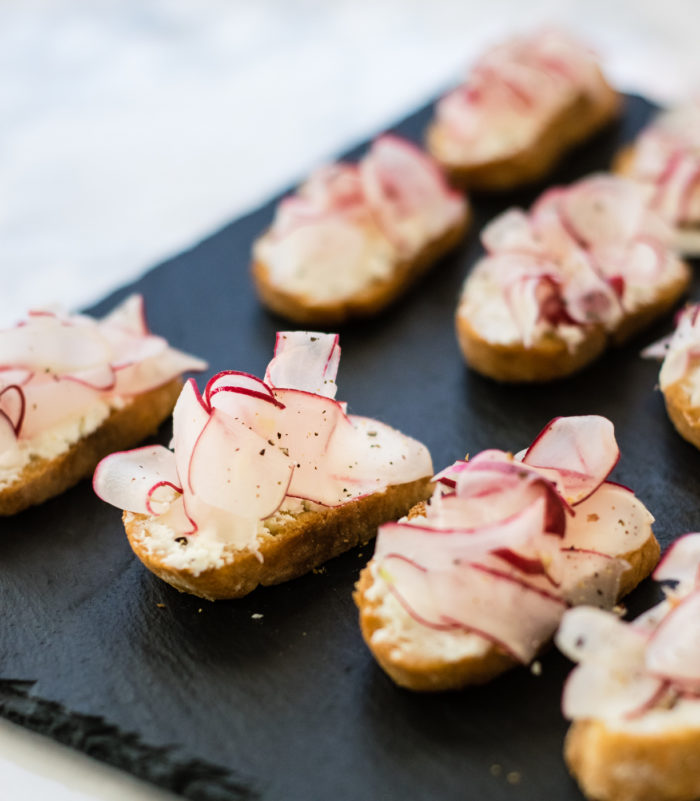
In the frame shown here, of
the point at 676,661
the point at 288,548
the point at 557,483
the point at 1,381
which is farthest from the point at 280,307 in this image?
the point at 676,661

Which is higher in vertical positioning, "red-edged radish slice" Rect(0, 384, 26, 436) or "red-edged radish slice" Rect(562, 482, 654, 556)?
"red-edged radish slice" Rect(0, 384, 26, 436)

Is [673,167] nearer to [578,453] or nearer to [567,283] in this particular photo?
[567,283]

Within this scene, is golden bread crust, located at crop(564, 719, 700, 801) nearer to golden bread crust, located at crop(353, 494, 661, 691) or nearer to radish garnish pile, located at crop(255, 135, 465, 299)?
golden bread crust, located at crop(353, 494, 661, 691)

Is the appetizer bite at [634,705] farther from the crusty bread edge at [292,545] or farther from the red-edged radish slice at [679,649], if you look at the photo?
the crusty bread edge at [292,545]

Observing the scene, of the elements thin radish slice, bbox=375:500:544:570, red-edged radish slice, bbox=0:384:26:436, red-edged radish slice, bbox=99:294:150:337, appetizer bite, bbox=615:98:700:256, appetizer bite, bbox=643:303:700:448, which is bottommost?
appetizer bite, bbox=615:98:700:256

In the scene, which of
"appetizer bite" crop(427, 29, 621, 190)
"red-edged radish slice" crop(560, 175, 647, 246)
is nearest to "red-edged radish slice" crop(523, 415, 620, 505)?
"red-edged radish slice" crop(560, 175, 647, 246)

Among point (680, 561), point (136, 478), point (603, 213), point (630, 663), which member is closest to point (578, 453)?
point (680, 561)
